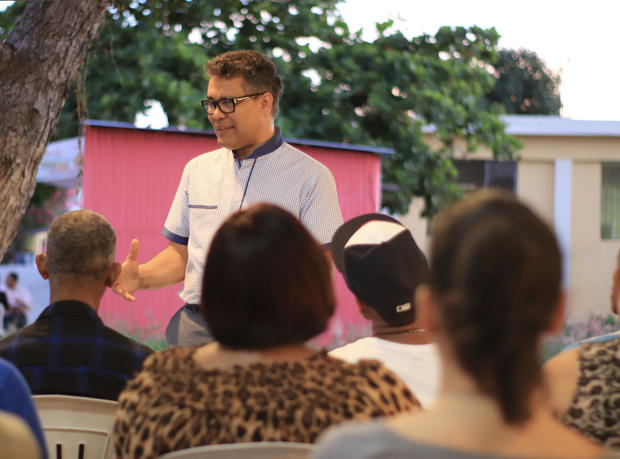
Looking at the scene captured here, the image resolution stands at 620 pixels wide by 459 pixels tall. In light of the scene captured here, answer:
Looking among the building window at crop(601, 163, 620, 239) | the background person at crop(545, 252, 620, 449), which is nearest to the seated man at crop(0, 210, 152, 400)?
the background person at crop(545, 252, 620, 449)

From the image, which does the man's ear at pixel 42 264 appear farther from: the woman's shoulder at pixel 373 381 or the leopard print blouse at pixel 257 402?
the woman's shoulder at pixel 373 381

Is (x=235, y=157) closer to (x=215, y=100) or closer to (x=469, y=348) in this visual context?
(x=215, y=100)

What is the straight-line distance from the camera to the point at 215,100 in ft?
10.3

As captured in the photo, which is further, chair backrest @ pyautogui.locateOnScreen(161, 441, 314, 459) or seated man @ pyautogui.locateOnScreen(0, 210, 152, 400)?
seated man @ pyautogui.locateOnScreen(0, 210, 152, 400)

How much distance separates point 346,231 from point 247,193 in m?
1.09

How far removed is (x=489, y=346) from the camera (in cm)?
100

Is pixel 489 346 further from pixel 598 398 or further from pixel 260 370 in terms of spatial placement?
pixel 598 398

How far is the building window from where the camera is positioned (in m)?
15.0

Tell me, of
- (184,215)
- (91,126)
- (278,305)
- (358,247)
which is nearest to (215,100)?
(184,215)

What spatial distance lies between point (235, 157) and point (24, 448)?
231 cm

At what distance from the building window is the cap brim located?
45.4 ft

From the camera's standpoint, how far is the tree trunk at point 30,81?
3619 millimetres

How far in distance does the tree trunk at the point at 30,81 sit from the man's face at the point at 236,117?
0.93m

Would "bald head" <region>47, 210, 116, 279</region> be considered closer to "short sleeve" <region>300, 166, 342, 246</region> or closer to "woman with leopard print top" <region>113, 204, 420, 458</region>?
"woman with leopard print top" <region>113, 204, 420, 458</region>
